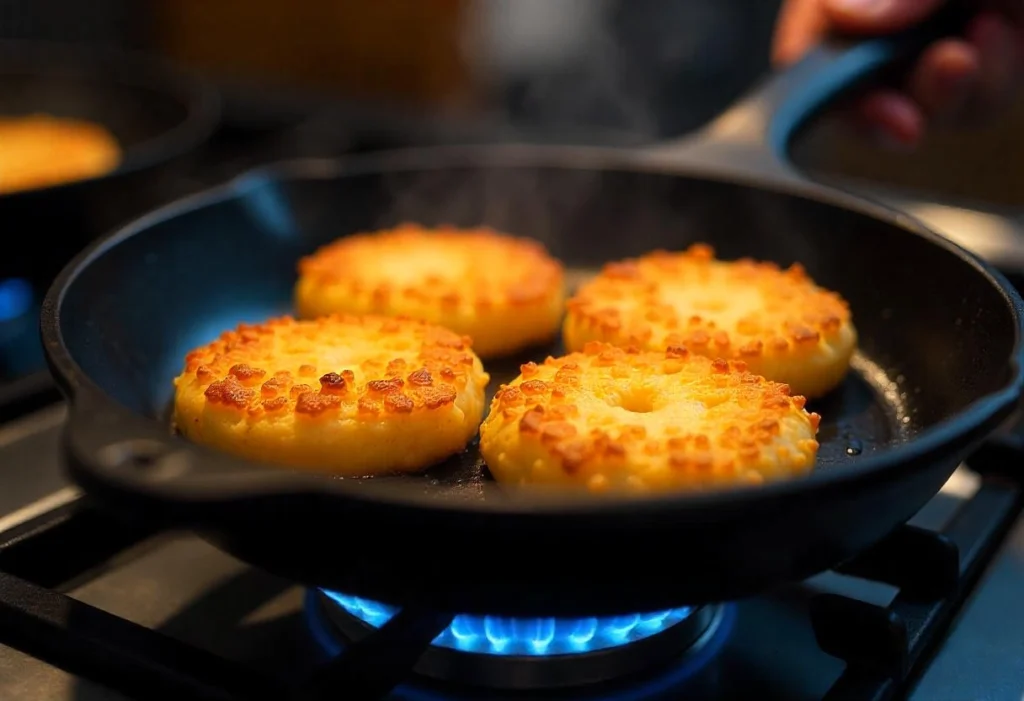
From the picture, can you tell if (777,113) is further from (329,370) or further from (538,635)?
(538,635)

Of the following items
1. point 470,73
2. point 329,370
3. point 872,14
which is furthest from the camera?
point 470,73

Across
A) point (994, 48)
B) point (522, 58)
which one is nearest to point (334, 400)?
point (994, 48)

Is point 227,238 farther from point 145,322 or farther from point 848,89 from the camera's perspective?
point 848,89

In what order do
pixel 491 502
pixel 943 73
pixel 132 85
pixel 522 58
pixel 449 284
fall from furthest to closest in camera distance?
pixel 522 58 < pixel 132 85 < pixel 943 73 < pixel 449 284 < pixel 491 502

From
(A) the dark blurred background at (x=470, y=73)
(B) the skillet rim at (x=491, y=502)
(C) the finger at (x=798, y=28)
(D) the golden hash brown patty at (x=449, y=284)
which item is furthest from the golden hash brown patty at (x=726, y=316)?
(A) the dark blurred background at (x=470, y=73)

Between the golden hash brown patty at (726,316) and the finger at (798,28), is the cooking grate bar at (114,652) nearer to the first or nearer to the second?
the golden hash brown patty at (726,316)

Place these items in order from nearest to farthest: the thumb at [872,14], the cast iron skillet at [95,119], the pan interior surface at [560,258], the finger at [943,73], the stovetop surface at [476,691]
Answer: the stovetop surface at [476,691], the pan interior surface at [560,258], the cast iron skillet at [95,119], the thumb at [872,14], the finger at [943,73]
